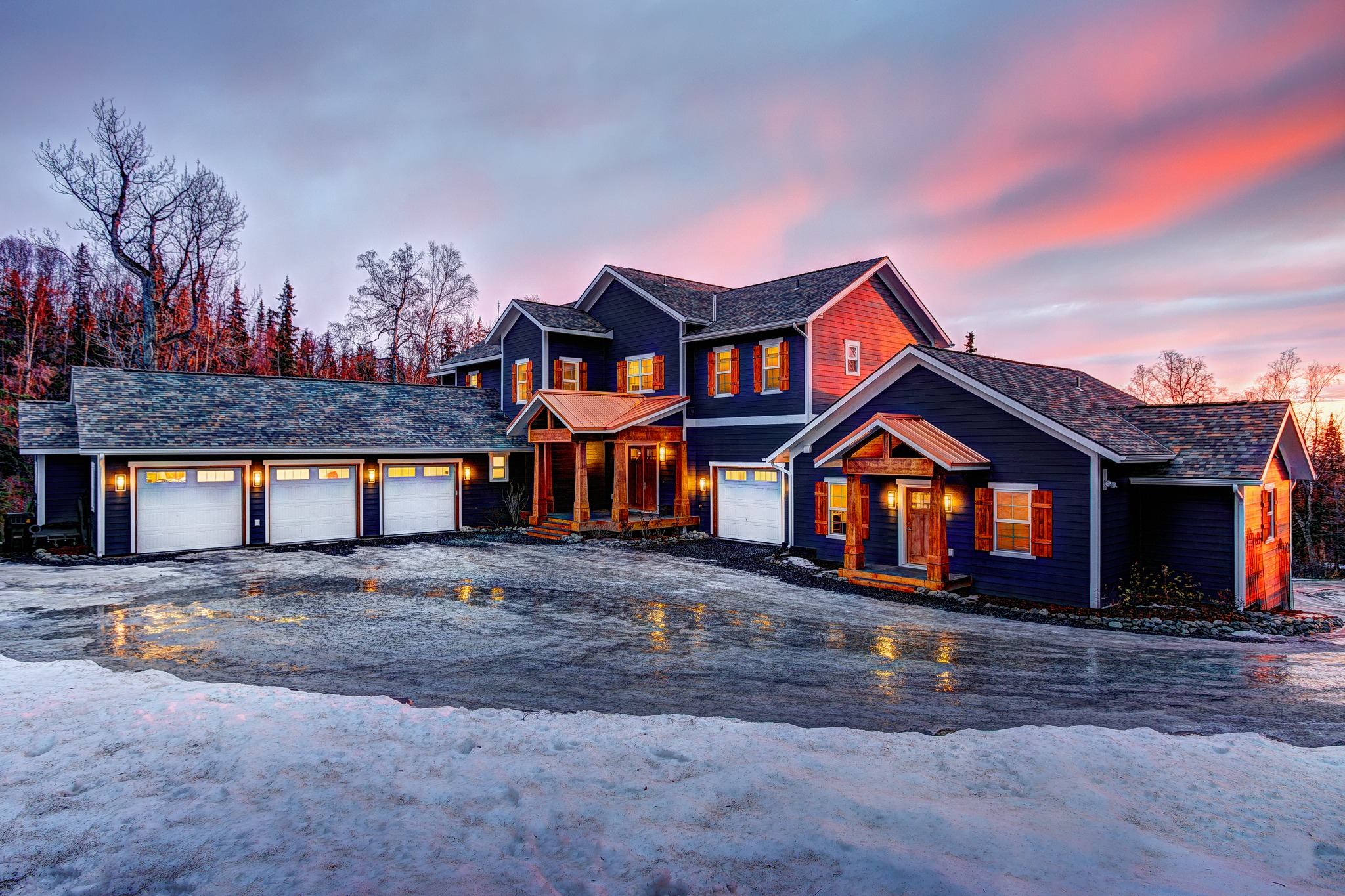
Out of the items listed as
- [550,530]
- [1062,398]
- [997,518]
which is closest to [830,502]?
[997,518]

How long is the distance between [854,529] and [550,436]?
416 inches

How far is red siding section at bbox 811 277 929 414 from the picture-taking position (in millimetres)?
19891

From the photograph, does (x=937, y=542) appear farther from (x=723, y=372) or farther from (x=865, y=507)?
(x=723, y=372)

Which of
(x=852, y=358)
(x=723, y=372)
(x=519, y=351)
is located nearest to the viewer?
(x=852, y=358)

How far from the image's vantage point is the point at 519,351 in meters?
25.7

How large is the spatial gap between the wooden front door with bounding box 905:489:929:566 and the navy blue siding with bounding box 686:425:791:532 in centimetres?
456

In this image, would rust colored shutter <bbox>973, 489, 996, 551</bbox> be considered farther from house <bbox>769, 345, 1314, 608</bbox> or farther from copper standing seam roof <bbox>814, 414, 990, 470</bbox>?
copper standing seam roof <bbox>814, 414, 990, 470</bbox>

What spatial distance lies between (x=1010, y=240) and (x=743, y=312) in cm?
1045

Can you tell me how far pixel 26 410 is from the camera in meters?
20.1

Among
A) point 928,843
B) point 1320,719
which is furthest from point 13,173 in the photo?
point 1320,719

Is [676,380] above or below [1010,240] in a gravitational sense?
below

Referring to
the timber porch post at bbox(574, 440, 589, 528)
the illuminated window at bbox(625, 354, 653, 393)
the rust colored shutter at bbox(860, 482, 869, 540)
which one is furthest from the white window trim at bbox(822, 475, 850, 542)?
the illuminated window at bbox(625, 354, 653, 393)

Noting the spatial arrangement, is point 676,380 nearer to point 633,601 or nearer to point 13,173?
point 633,601

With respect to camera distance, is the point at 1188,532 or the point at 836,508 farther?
the point at 836,508
